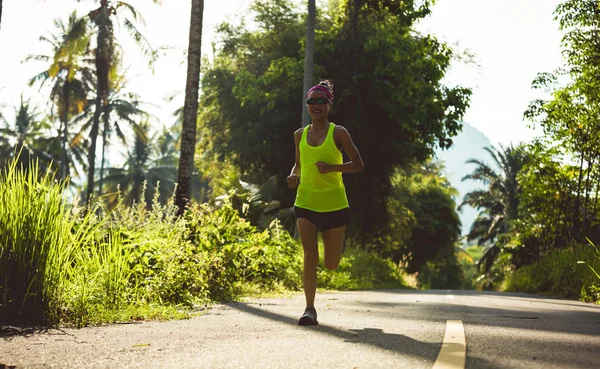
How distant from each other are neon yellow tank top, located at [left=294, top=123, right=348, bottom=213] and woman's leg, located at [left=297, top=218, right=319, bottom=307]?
6.4 inches

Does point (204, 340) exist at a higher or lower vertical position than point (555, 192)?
lower

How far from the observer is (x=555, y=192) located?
21094 mm

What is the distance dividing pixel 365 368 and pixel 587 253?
11.5 m

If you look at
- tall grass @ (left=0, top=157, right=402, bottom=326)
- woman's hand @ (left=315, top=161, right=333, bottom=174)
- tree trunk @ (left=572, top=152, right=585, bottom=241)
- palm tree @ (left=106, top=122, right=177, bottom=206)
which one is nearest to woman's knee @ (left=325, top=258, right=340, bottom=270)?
woman's hand @ (left=315, top=161, right=333, bottom=174)

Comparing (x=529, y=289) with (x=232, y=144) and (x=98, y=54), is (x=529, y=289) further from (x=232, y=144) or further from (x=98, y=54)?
(x=98, y=54)

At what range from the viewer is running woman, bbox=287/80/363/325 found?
6289 millimetres

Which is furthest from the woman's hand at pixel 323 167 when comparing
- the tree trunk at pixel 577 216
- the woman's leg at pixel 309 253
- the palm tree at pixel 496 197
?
the palm tree at pixel 496 197

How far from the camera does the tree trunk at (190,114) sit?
11820 mm

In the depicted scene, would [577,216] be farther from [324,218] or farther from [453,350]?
[453,350]

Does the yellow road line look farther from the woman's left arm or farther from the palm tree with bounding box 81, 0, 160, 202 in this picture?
the palm tree with bounding box 81, 0, 160, 202

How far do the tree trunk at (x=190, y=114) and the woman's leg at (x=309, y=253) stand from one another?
5.49 metres

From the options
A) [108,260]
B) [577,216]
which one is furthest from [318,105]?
[577,216]

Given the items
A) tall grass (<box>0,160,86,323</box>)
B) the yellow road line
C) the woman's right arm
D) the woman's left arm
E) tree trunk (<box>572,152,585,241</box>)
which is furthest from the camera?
tree trunk (<box>572,152,585,241</box>)

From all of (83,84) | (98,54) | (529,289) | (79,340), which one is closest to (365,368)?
(79,340)
